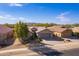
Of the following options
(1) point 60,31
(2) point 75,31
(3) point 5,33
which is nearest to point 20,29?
(3) point 5,33

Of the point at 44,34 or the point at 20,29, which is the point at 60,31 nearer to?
the point at 44,34

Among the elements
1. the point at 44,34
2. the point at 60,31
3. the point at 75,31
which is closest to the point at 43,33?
the point at 44,34

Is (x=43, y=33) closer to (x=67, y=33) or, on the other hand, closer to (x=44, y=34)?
(x=44, y=34)

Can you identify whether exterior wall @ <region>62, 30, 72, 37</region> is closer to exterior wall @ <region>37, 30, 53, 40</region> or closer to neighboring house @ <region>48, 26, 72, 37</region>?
neighboring house @ <region>48, 26, 72, 37</region>

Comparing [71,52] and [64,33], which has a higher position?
[64,33]

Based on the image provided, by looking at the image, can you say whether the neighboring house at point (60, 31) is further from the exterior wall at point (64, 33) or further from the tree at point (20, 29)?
the tree at point (20, 29)

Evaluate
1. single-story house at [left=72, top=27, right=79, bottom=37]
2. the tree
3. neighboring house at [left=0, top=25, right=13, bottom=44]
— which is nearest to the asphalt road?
single-story house at [left=72, top=27, right=79, bottom=37]

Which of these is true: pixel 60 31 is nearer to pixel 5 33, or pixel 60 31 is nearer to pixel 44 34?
pixel 44 34

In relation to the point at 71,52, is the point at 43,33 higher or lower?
higher

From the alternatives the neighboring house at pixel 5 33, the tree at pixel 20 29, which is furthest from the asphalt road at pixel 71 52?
the neighboring house at pixel 5 33
